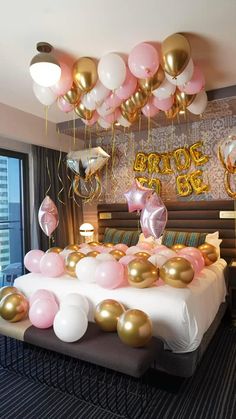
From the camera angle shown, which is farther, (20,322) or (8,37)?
(20,322)

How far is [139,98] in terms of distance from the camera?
2451mm

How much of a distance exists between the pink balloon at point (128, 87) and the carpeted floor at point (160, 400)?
2255 millimetres

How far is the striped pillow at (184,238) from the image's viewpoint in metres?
3.42

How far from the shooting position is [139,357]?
1628mm

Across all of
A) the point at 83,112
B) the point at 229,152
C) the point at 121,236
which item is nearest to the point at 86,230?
the point at 121,236

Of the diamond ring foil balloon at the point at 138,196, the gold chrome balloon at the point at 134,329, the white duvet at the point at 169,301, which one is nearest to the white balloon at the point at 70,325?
the gold chrome balloon at the point at 134,329

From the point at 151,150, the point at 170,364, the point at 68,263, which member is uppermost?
the point at 151,150

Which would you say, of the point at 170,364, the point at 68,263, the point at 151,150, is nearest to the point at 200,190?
the point at 151,150

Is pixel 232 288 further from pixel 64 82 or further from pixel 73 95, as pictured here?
pixel 64 82

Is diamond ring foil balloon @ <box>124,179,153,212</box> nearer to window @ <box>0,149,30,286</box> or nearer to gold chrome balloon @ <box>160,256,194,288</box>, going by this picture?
gold chrome balloon @ <box>160,256,194,288</box>

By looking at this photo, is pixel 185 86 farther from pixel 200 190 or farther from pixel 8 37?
pixel 200 190

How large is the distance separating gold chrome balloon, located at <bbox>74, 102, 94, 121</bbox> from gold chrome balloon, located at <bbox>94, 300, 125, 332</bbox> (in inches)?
70.0

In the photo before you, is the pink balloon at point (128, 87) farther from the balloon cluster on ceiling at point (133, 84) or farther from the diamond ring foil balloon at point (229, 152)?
the diamond ring foil balloon at point (229, 152)

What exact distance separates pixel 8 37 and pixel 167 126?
7.86 feet
